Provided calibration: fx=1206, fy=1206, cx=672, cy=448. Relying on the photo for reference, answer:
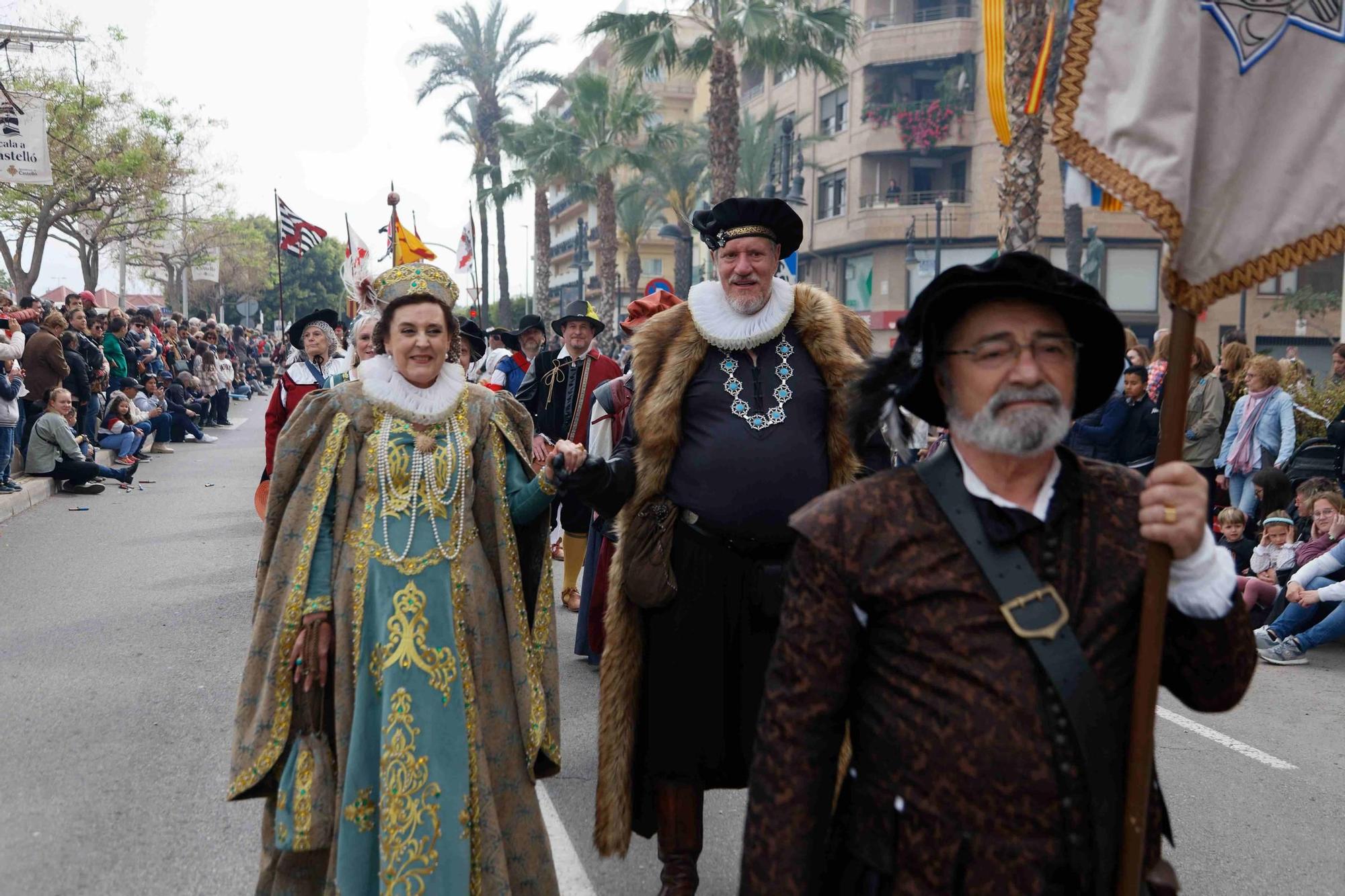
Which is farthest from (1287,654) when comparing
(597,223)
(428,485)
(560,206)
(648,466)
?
(560,206)

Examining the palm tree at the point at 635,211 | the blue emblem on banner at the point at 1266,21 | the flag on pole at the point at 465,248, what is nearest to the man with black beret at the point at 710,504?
the blue emblem on banner at the point at 1266,21

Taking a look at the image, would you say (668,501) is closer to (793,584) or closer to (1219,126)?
(793,584)

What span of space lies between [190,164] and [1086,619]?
4067 cm

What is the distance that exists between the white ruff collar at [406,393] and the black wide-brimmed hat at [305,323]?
4.87 meters

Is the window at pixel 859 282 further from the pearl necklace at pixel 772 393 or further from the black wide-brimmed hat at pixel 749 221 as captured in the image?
the pearl necklace at pixel 772 393

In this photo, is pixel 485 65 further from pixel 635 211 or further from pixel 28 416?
pixel 28 416

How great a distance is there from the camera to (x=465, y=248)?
15.5 m

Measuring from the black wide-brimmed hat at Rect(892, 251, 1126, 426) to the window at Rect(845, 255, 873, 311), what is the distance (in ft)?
141

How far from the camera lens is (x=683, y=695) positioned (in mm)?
3666

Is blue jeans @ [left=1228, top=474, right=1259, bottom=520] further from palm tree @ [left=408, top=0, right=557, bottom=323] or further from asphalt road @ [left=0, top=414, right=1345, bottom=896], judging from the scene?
palm tree @ [left=408, top=0, right=557, bottom=323]

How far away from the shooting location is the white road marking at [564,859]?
399 cm

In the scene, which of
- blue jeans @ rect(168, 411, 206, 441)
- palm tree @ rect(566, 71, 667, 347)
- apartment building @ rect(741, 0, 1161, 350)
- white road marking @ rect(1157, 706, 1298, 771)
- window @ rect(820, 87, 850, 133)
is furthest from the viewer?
window @ rect(820, 87, 850, 133)

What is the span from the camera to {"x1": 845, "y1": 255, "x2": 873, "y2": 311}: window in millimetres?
44906

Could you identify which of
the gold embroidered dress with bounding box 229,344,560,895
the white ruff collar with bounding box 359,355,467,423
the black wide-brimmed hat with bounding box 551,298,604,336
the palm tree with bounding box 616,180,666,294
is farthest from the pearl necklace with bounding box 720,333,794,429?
the palm tree with bounding box 616,180,666,294
